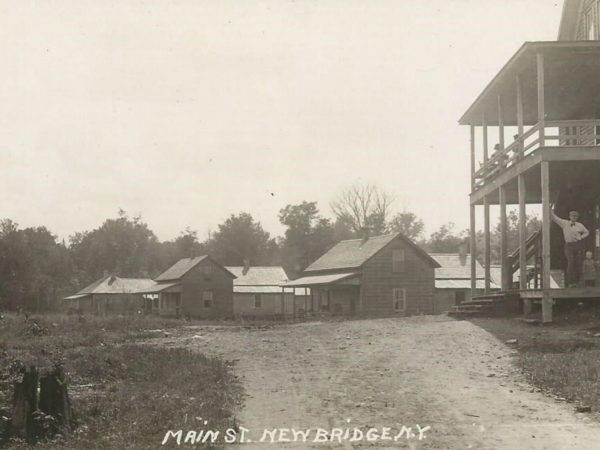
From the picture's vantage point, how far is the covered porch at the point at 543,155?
18.8 metres

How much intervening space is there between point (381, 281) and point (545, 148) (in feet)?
94.0

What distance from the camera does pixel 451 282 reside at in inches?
2144

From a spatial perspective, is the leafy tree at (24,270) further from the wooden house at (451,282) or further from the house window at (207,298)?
the wooden house at (451,282)

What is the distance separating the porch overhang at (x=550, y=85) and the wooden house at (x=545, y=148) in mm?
27

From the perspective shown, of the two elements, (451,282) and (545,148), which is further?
(451,282)

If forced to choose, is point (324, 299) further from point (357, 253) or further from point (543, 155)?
point (543, 155)

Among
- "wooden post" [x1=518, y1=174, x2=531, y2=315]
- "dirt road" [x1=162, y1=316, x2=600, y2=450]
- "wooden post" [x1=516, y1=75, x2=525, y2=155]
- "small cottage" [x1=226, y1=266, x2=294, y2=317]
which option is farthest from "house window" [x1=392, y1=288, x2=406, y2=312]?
"dirt road" [x1=162, y1=316, x2=600, y2=450]

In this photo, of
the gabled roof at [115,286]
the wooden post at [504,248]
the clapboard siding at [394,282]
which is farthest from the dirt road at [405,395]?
the gabled roof at [115,286]

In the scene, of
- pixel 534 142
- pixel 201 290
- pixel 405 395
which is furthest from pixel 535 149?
pixel 201 290

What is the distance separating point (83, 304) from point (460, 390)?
77.9m

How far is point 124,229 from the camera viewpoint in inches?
4328

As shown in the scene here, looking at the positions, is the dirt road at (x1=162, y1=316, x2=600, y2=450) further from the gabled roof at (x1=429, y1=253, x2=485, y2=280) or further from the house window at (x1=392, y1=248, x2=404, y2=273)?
the gabled roof at (x1=429, y1=253, x2=485, y2=280)

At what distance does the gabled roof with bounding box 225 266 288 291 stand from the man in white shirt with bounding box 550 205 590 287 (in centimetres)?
4969

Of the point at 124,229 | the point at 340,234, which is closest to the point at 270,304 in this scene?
the point at 340,234
